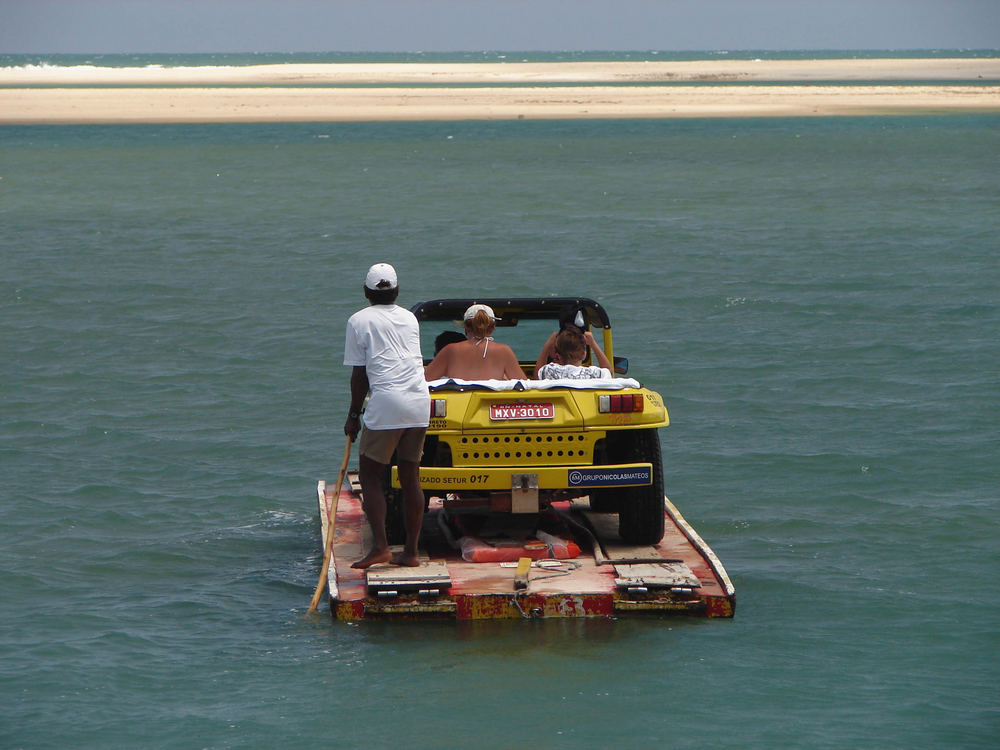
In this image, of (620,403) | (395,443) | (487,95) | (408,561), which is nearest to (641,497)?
(620,403)

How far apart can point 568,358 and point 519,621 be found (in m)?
1.65

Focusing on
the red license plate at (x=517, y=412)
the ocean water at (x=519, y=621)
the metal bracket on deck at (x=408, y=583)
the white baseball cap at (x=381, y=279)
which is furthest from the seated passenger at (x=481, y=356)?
the ocean water at (x=519, y=621)

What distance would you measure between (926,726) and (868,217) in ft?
80.6

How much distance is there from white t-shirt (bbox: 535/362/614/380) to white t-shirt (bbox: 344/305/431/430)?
104 centimetres

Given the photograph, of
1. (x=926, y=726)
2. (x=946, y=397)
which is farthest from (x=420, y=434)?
(x=946, y=397)

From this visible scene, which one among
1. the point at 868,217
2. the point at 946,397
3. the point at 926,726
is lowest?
the point at 926,726

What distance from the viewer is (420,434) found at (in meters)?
7.87

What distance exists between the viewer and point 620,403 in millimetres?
8148

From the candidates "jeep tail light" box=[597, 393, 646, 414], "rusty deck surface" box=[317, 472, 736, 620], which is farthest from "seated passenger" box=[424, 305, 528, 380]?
"rusty deck surface" box=[317, 472, 736, 620]

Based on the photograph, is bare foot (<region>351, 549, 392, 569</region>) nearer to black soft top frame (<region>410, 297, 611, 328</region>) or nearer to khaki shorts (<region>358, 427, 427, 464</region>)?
khaki shorts (<region>358, 427, 427, 464</region>)

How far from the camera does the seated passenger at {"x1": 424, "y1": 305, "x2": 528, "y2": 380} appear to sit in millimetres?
8492

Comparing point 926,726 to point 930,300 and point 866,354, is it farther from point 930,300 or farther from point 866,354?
point 930,300

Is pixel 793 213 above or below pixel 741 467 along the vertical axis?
above

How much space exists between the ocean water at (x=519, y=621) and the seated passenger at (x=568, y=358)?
150cm
